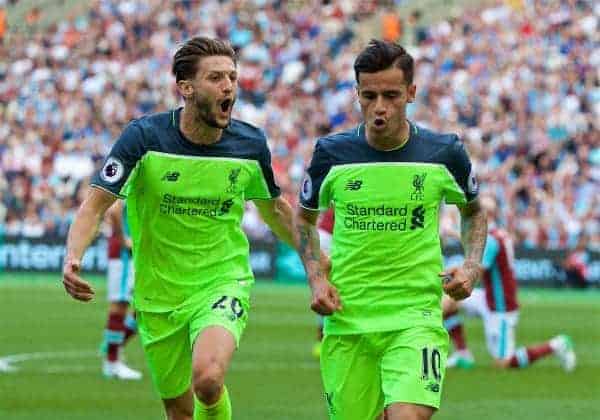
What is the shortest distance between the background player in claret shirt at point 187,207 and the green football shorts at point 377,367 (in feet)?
2.50

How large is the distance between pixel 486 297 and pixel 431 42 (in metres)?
20.9

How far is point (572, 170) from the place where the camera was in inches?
1224

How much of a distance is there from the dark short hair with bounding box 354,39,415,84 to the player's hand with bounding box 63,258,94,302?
5.87ft

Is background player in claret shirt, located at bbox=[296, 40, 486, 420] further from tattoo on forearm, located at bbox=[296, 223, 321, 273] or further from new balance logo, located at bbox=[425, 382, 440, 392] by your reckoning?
tattoo on forearm, located at bbox=[296, 223, 321, 273]

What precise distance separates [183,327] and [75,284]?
2.88 feet

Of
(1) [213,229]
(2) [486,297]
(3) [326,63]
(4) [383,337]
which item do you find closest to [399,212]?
(4) [383,337]

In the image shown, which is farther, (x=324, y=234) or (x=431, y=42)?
(x=431, y=42)

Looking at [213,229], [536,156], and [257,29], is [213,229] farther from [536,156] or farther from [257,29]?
[257,29]

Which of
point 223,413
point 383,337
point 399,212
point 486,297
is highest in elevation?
point 399,212

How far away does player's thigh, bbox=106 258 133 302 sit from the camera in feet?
52.5

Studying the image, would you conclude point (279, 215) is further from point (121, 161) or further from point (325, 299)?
point (325, 299)

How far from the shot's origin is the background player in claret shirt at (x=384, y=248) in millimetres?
8023

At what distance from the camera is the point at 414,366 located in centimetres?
791

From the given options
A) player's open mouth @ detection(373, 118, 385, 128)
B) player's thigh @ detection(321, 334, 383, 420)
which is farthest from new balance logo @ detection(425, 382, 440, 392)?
player's open mouth @ detection(373, 118, 385, 128)
